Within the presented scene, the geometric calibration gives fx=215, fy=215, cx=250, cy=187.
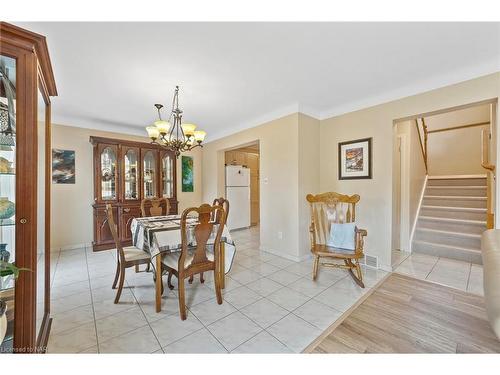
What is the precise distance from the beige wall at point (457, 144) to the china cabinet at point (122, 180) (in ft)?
21.3

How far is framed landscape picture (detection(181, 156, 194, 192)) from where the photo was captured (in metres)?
5.12

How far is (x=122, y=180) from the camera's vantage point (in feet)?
12.8

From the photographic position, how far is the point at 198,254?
1990 millimetres

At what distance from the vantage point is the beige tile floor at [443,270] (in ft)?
7.93

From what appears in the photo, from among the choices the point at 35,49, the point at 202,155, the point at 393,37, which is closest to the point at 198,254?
the point at 35,49

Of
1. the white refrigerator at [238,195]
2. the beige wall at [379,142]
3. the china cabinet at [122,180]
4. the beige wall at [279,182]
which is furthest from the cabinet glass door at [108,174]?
the beige wall at [379,142]

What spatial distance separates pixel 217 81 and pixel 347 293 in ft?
8.95

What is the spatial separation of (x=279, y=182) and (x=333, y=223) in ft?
3.49

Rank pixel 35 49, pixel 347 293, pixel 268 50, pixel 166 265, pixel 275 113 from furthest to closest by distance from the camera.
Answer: pixel 275 113
pixel 347 293
pixel 166 265
pixel 268 50
pixel 35 49

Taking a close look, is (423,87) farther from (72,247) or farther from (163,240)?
(72,247)

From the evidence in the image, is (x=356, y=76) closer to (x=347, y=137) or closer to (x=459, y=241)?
(x=347, y=137)

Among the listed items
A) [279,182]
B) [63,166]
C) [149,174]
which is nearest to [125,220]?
[149,174]

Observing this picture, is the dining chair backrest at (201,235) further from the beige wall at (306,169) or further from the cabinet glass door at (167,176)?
the cabinet glass door at (167,176)

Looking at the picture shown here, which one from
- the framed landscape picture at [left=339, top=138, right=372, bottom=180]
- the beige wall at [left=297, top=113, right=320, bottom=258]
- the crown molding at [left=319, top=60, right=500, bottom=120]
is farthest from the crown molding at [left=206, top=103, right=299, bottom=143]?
the framed landscape picture at [left=339, top=138, right=372, bottom=180]
